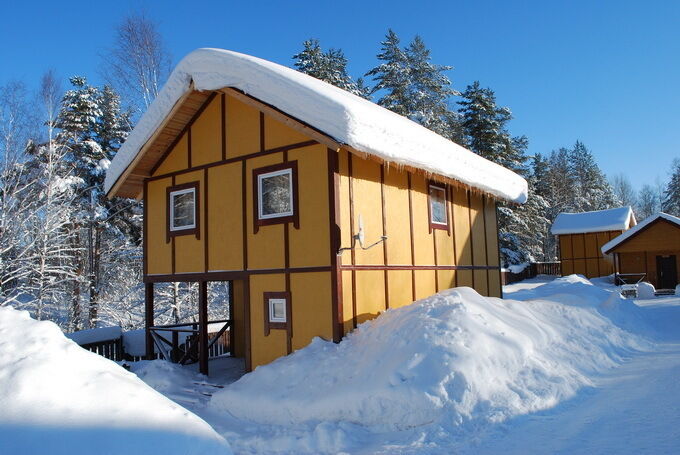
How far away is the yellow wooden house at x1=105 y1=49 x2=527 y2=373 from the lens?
30.4 feet

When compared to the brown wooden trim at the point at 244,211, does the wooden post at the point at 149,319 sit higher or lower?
lower

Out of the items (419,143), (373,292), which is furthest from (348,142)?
(373,292)

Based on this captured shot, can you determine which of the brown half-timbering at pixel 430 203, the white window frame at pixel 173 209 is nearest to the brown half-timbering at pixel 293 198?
the white window frame at pixel 173 209

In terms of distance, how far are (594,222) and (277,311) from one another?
31605 millimetres

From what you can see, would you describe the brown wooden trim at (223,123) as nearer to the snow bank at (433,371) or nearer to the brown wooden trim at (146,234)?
the brown wooden trim at (146,234)

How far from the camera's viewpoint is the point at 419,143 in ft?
34.0

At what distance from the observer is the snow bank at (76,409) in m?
3.34

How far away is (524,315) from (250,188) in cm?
600

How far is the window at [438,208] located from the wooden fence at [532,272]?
Answer: 2282 cm

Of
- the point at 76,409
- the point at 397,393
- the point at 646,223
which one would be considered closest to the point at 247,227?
Answer: the point at 397,393

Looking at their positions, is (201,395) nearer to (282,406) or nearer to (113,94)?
(282,406)

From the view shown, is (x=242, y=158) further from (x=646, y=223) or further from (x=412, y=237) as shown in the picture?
(x=646, y=223)

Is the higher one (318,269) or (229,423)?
(318,269)

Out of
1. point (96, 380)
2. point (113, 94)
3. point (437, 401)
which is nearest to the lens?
point (96, 380)
